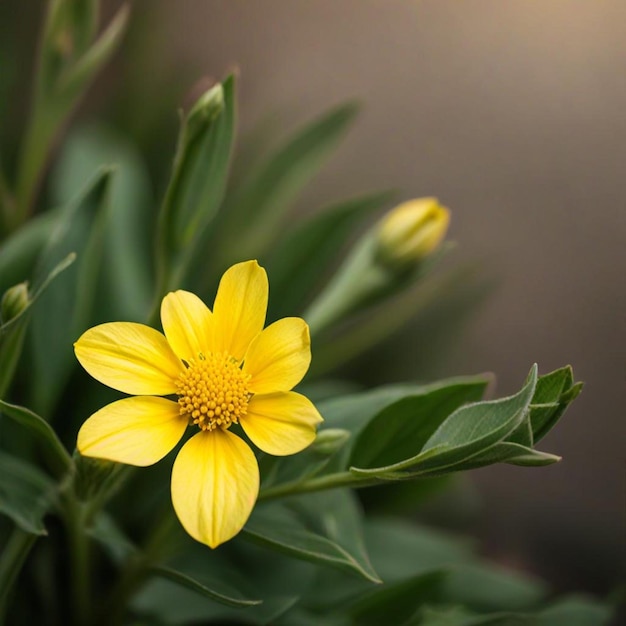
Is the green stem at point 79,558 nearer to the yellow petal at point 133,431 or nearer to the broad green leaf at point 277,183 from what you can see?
the yellow petal at point 133,431

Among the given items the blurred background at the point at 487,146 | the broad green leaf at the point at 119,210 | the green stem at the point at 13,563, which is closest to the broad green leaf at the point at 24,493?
the green stem at the point at 13,563

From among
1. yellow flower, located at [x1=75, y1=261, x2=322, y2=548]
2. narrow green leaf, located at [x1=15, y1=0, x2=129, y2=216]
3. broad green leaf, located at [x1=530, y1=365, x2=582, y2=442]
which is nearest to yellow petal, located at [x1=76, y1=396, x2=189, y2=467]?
yellow flower, located at [x1=75, y1=261, x2=322, y2=548]

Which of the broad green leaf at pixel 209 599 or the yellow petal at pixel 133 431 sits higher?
the yellow petal at pixel 133 431

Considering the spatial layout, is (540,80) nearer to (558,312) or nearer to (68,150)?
(558,312)

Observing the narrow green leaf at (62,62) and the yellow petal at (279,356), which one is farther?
the narrow green leaf at (62,62)

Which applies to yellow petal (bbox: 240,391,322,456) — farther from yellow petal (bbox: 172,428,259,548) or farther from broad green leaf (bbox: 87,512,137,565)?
broad green leaf (bbox: 87,512,137,565)

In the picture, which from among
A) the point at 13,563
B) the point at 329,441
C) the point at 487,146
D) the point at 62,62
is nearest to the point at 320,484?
the point at 329,441

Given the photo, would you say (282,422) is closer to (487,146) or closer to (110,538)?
(110,538)
